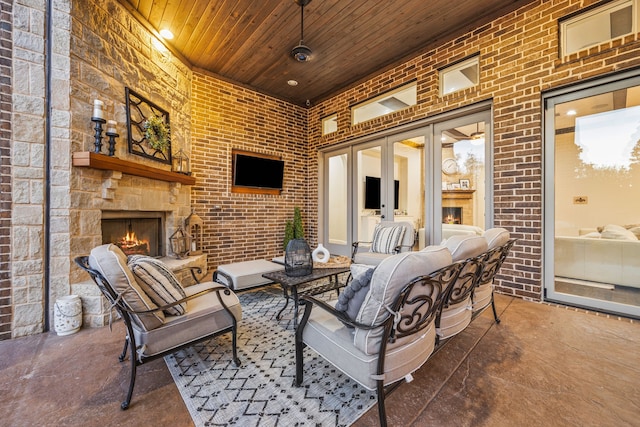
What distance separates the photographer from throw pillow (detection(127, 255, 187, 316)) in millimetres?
1614

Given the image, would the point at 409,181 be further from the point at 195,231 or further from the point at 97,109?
the point at 97,109

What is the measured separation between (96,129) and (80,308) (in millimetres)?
1722

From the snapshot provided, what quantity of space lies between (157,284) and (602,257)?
14.2 ft

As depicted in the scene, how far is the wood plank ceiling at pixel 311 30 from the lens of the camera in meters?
3.08

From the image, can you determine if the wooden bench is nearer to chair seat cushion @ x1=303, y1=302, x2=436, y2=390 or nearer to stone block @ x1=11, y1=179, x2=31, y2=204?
chair seat cushion @ x1=303, y1=302, x2=436, y2=390

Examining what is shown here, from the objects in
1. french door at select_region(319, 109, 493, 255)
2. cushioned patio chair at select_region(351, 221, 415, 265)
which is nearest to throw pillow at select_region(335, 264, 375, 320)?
cushioned patio chair at select_region(351, 221, 415, 265)

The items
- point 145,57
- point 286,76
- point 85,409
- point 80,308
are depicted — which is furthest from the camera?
point 286,76

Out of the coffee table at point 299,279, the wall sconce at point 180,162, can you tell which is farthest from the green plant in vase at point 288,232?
the coffee table at point 299,279

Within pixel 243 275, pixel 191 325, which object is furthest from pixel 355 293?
pixel 243 275

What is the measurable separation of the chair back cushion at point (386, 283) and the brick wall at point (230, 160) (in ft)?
13.0

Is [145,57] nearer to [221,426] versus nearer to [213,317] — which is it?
[213,317]

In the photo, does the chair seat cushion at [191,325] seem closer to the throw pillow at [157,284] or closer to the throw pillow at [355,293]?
the throw pillow at [157,284]

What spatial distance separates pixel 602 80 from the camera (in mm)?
2670

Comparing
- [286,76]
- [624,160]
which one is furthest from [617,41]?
[286,76]
